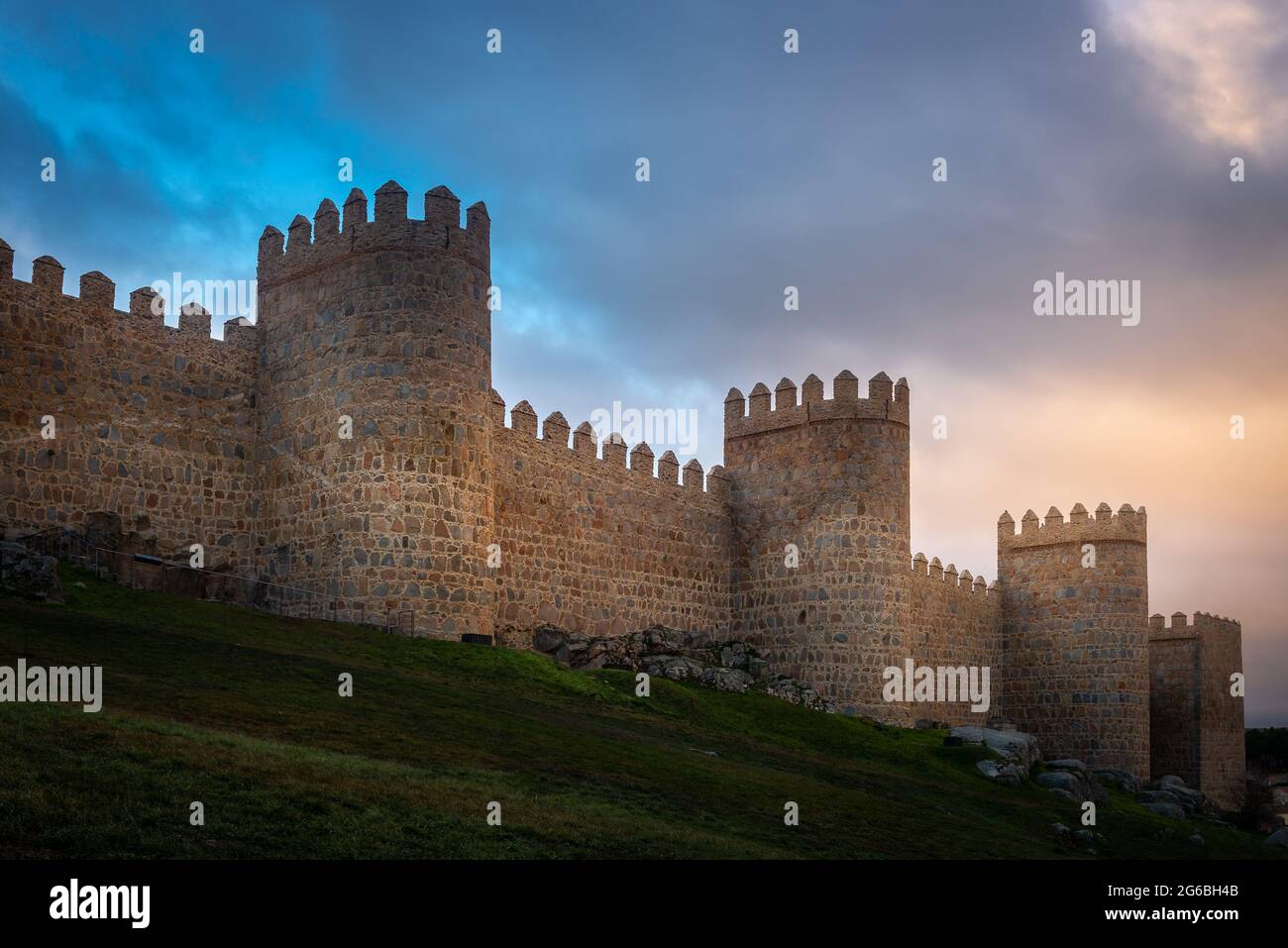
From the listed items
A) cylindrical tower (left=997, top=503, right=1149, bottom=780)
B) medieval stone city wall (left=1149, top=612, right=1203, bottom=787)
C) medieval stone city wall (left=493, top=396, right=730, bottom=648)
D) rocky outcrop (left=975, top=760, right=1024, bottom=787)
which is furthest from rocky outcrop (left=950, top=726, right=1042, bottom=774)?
medieval stone city wall (left=1149, top=612, right=1203, bottom=787)

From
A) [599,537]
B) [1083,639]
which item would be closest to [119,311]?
[599,537]

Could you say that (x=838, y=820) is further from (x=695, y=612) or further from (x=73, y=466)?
(x=695, y=612)

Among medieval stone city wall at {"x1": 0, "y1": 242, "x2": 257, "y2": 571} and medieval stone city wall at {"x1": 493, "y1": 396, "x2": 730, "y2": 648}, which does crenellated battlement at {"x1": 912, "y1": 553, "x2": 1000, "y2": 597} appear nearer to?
medieval stone city wall at {"x1": 493, "y1": 396, "x2": 730, "y2": 648}

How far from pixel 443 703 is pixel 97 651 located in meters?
4.69

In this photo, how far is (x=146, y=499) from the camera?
26.4m

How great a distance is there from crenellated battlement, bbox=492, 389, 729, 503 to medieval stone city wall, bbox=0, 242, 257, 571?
18.0 feet

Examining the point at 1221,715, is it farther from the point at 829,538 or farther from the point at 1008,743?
the point at 1008,743

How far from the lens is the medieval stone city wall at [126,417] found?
24.8 m

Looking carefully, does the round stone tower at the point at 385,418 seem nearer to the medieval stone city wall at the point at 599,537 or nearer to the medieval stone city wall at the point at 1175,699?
the medieval stone city wall at the point at 599,537

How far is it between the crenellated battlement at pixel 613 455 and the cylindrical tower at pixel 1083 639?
1322 centimetres

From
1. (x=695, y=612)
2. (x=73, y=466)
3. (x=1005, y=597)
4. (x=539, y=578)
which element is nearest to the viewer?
(x=73, y=466)

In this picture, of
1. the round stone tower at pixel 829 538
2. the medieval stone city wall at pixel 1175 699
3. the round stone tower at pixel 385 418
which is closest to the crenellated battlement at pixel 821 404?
the round stone tower at pixel 829 538
